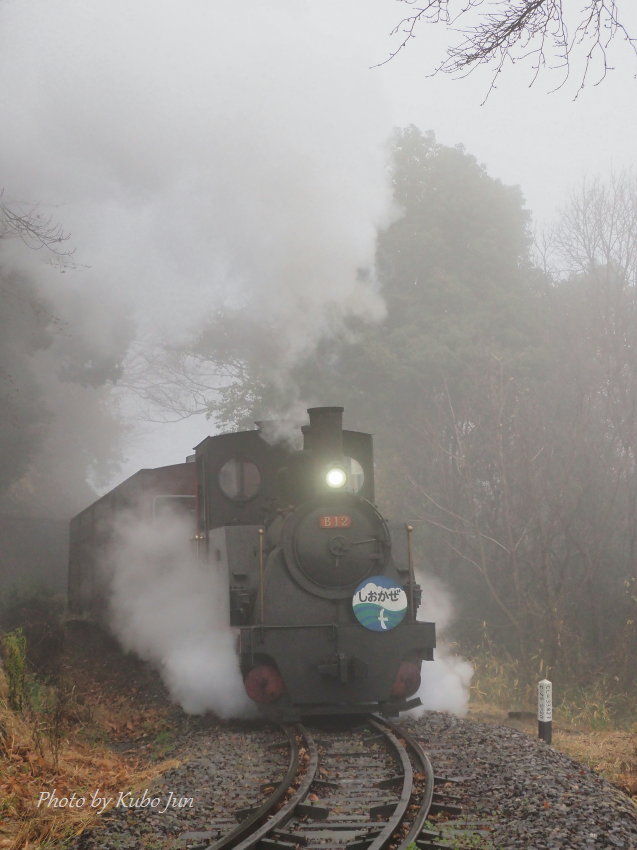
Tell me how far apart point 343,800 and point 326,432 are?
381cm

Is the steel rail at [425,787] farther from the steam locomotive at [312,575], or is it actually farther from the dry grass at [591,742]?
the dry grass at [591,742]

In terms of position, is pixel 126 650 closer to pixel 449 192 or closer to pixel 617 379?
pixel 617 379

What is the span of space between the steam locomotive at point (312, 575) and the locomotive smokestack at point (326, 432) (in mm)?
13

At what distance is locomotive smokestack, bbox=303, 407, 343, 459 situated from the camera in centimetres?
873

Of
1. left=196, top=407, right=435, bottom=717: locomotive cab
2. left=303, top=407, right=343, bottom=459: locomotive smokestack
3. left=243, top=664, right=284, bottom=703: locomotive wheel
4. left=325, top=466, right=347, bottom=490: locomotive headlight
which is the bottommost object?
left=243, top=664, right=284, bottom=703: locomotive wheel

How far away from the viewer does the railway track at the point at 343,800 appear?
4.84 meters

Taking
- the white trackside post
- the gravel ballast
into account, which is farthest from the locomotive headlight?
the white trackside post

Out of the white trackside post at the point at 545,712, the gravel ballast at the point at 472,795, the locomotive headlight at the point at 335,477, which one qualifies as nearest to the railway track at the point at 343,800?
the gravel ballast at the point at 472,795

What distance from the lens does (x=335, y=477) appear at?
28.7 feet

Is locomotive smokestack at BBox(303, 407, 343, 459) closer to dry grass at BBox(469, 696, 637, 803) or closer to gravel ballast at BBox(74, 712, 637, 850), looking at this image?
gravel ballast at BBox(74, 712, 637, 850)

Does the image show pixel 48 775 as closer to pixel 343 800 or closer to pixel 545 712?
pixel 343 800

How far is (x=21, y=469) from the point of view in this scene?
21.4 m

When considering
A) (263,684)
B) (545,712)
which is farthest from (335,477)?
(545,712)

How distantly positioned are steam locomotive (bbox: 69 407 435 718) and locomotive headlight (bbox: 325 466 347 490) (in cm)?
1
